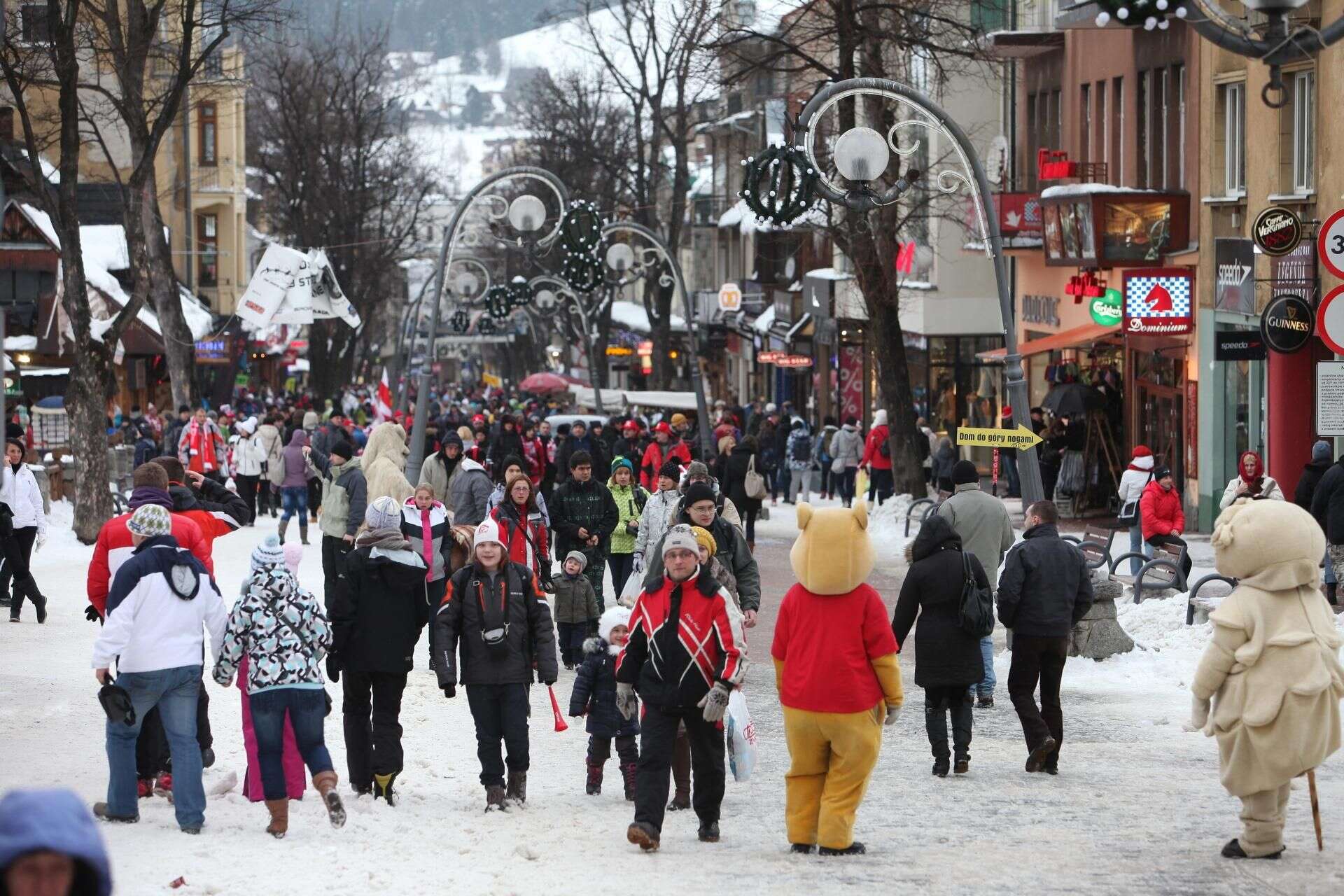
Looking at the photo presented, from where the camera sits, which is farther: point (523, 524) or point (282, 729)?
point (523, 524)

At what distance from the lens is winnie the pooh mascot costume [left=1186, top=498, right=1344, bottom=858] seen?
347 inches

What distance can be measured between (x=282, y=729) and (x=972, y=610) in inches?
146

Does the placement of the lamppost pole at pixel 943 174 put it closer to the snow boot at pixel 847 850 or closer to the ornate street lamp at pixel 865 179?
the ornate street lamp at pixel 865 179

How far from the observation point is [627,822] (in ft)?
32.5

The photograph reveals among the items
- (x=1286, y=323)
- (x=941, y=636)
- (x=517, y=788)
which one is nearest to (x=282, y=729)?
(x=517, y=788)

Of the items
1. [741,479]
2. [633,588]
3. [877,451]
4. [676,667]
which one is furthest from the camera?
[877,451]

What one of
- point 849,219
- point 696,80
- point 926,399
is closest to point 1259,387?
point 849,219

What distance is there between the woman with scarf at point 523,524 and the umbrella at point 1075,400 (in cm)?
1527

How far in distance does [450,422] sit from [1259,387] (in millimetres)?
16263

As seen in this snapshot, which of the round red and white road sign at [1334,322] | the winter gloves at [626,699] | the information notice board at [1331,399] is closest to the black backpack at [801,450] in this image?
the information notice board at [1331,399]

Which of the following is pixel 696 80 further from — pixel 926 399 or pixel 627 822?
pixel 627 822

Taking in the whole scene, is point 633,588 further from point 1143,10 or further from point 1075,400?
point 1075,400

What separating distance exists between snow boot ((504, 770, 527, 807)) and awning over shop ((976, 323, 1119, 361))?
66.6 ft

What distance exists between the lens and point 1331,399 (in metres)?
13.4
